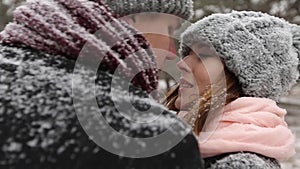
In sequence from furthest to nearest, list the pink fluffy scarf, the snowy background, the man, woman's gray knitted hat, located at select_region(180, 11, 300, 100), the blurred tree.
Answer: the blurred tree
the snowy background
woman's gray knitted hat, located at select_region(180, 11, 300, 100)
the pink fluffy scarf
the man

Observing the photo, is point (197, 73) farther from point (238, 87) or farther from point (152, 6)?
point (152, 6)

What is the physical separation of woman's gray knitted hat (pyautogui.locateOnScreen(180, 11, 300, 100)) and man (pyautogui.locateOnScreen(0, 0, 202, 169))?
65cm

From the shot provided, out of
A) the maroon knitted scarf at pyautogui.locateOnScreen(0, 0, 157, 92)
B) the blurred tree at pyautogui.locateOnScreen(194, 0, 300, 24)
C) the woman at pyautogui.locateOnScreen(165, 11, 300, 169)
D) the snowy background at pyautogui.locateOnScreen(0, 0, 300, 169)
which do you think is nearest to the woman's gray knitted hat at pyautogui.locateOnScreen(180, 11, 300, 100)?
the woman at pyautogui.locateOnScreen(165, 11, 300, 169)

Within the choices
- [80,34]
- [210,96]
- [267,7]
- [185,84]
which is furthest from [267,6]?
[80,34]

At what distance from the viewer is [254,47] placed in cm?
147

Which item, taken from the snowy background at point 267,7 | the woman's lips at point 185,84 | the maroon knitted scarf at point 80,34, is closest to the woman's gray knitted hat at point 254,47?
Answer: the woman's lips at point 185,84

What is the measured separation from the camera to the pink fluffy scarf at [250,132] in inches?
51.8

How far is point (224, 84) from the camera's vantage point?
1.47 m

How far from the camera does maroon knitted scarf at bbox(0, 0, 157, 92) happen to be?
2.72 ft

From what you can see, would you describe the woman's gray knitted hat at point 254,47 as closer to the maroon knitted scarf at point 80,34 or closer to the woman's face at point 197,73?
the woman's face at point 197,73

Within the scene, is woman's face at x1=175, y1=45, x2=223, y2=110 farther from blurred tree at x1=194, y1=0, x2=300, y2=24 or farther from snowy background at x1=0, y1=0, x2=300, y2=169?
blurred tree at x1=194, y1=0, x2=300, y2=24

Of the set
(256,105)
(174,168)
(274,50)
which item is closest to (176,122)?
(174,168)

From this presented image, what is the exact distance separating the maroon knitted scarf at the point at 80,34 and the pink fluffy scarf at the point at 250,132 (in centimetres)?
49

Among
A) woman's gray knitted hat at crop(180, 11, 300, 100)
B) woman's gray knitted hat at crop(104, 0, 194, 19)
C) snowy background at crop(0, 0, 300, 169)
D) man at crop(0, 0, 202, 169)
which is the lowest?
snowy background at crop(0, 0, 300, 169)
